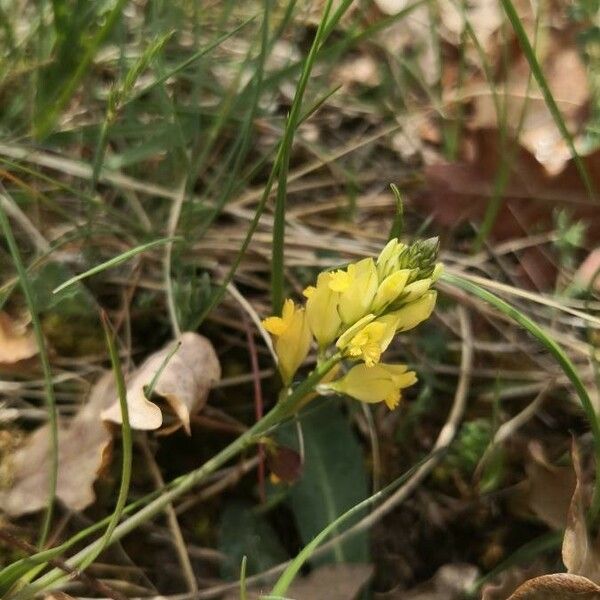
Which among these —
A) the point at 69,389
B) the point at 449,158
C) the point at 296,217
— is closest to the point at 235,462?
the point at 69,389

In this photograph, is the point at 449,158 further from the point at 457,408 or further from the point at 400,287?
the point at 400,287

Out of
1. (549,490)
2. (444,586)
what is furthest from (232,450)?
(549,490)

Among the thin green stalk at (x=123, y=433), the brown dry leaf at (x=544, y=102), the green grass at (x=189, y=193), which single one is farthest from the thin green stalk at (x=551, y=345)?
the brown dry leaf at (x=544, y=102)

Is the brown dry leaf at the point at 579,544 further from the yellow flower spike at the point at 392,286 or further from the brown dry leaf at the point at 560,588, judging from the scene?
the yellow flower spike at the point at 392,286

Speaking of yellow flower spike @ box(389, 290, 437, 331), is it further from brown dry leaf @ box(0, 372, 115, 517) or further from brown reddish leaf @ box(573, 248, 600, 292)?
brown reddish leaf @ box(573, 248, 600, 292)

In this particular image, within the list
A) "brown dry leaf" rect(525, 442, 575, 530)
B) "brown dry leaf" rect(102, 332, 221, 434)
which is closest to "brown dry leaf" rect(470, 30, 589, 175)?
"brown dry leaf" rect(525, 442, 575, 530)

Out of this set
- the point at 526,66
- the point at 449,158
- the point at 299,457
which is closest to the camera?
the point at 299,457

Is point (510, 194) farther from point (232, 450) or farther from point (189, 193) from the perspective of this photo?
point (232, 450)
